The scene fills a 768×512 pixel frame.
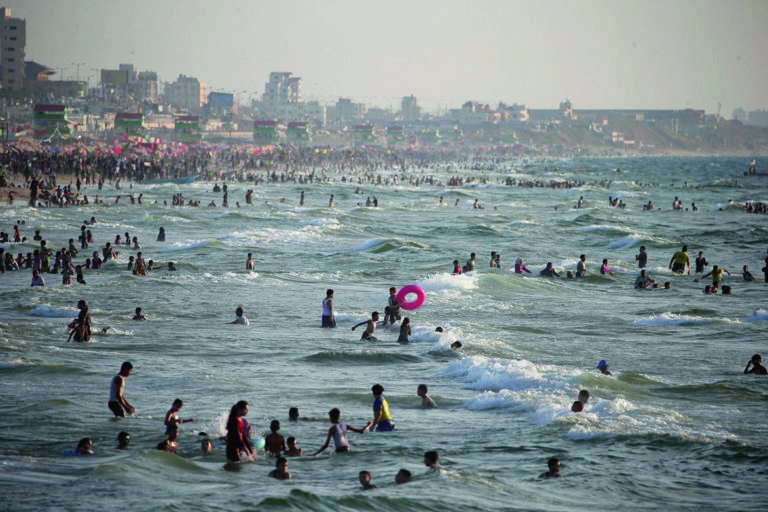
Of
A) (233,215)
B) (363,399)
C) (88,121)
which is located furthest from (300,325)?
(88,121)

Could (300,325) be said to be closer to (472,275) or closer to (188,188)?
(472,275)

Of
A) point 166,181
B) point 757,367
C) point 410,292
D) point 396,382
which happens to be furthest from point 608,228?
point 166,181

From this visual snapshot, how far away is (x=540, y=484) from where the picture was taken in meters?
11.0

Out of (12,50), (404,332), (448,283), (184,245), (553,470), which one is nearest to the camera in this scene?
(553,470)

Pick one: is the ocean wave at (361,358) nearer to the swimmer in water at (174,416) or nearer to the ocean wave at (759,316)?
the swimmer in water at (174,416)

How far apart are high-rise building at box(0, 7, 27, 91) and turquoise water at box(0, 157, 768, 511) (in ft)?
416

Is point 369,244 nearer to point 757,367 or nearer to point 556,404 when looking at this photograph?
point 757,367

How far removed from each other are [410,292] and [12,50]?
14932 centimetres

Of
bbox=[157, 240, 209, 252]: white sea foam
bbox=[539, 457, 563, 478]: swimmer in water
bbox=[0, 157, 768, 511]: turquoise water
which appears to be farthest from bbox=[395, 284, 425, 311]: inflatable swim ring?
bbox=[157, 240, 209, 252]: white sea foam

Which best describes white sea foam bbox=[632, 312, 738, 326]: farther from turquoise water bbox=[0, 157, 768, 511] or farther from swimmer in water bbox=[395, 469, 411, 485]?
swimmer in water bbox=[395, 469, 411, 485]

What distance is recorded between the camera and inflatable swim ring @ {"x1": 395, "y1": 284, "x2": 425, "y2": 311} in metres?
22.8

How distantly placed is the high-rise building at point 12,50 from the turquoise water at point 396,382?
126802 mm

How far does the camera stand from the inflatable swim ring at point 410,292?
2283 centimetres

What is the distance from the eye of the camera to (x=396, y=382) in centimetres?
1633
